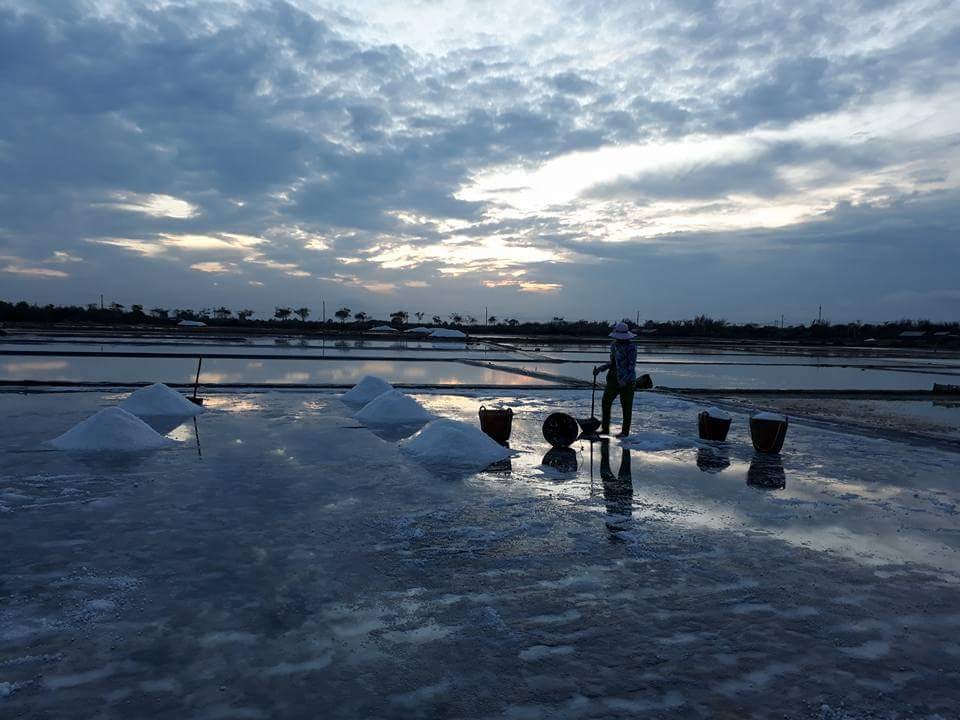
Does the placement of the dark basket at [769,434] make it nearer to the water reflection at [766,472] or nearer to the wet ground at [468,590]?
the water reflection at [766,472]

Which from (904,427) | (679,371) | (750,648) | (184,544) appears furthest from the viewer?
(679,371)

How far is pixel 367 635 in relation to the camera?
3145mm

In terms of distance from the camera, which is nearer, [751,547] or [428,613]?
[428,613]

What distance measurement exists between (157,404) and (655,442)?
713 centimetres

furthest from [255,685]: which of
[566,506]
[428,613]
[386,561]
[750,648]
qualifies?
[566,506]

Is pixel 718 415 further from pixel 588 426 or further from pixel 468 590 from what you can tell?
pixel 468 590

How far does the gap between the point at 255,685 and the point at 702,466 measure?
18.4 ft

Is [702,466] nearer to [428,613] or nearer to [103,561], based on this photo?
[428,613]

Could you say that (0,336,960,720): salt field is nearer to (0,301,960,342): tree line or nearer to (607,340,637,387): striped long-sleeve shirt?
(607,340,637,387): striped long-sleeve shirt

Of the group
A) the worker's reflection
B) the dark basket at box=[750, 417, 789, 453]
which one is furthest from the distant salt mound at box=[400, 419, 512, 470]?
the dark basket at box=[750, 417, 789, 453]

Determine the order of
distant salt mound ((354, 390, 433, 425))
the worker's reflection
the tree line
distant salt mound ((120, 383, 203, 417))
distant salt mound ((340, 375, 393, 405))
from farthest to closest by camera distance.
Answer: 1. the tree line
2. distant salt mound ((340, 375, 393, 405))
3. distant salt mound ((354, 390, 433, 425))
4. distant salt mound ((120, 383, 203, 417))
5. the worker's reflection

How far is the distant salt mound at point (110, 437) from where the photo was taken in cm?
724

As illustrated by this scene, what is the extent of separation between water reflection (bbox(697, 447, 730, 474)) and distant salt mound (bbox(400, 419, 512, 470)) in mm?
2166

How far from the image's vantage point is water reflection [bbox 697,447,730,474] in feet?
23.3
